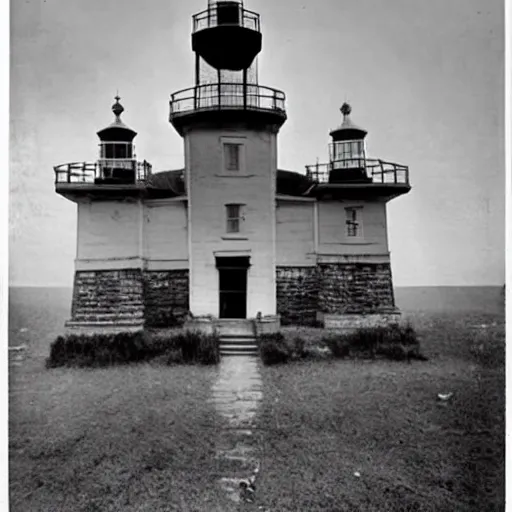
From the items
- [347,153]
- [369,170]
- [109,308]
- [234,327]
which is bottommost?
[234,327]

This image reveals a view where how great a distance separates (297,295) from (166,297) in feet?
4.51

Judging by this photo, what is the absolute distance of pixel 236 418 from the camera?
171 inches

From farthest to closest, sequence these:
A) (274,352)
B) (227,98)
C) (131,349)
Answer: (227,98) → (131,349) → (274,352)

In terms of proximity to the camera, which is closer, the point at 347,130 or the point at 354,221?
the point at 347,130

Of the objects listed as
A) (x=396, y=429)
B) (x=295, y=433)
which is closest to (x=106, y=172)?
(x=295, y=433)

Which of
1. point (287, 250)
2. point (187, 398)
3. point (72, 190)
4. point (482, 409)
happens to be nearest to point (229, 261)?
point (287, 250)

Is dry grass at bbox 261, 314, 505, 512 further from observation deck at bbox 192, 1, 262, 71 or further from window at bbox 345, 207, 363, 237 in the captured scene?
observation deck at bbox 192, 1, 262, 71

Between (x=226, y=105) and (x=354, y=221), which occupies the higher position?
(x=226, y=105)

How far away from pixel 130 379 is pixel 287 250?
2.02 meters

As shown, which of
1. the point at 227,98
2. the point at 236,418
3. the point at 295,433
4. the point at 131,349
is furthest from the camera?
the point at 227,98

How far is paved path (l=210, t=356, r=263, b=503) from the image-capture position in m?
3.99

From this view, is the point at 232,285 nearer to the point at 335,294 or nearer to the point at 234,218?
the point at 234,218

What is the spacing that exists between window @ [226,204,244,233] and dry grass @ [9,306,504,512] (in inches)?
55.9
